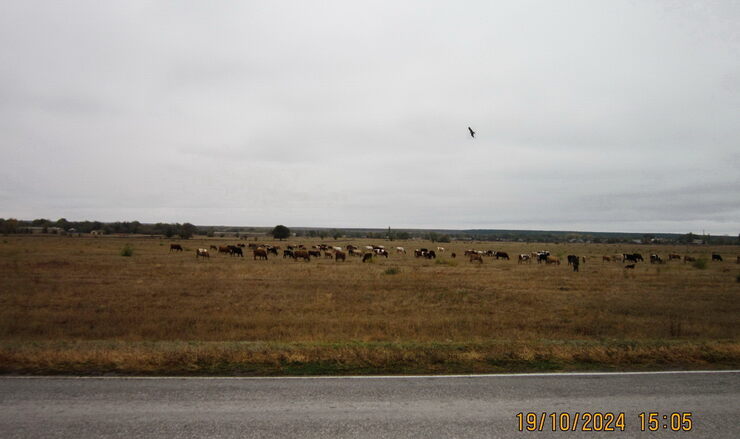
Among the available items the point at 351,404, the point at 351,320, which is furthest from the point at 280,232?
the point at 351,404

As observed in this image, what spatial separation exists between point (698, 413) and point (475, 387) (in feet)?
9.62

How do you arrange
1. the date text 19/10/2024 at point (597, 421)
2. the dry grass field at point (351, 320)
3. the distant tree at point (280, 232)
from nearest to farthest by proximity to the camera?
1. the date text 19/10/2024 at point (597, 421)
2. the dry grass field at point (351, 320)
3. the distant tree at point (280, 232)

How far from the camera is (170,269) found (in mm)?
33281

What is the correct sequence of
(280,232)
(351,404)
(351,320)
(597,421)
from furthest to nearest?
(280,232) < (351,320) < (351,404) < (597,421)

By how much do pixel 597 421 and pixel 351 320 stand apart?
11.5 m

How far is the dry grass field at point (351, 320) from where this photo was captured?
361 inches

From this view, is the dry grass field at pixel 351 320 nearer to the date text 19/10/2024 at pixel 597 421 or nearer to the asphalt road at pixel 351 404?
the asphalt road at pixel 351 404

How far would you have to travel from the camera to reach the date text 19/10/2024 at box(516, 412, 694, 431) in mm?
5668

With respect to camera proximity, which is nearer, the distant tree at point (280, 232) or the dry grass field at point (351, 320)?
the dry grass field at point (351, 320)

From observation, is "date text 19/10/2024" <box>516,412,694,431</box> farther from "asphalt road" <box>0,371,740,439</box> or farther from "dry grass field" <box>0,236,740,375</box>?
"dry grass field" <box>0,236,740,375</box>

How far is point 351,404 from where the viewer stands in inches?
253

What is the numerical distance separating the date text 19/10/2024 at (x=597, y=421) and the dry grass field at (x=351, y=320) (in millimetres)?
2707

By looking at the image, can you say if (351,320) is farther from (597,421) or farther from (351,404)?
(597,421)

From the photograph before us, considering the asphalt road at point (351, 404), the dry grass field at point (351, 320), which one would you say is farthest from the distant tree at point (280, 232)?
Result: the asphalt road at point (351, 404)
